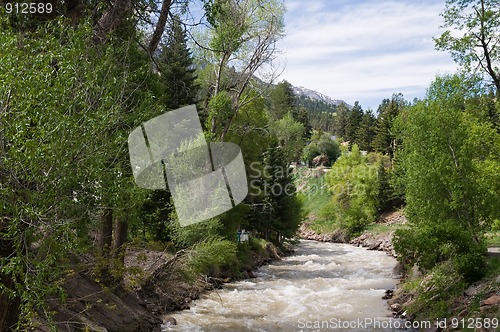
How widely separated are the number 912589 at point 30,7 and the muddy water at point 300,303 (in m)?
7.67

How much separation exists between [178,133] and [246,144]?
7.97 metres

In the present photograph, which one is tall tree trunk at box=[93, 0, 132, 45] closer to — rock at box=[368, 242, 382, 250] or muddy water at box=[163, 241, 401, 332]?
muddy water at box=[163, 241, 401, 332]

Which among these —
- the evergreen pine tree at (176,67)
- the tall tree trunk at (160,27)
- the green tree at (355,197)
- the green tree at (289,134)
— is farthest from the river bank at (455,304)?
the green tree at (289,134)

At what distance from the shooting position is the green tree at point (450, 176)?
508 inches

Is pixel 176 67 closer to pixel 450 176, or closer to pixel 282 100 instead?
pixel 450 176

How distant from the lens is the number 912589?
6.05 metres

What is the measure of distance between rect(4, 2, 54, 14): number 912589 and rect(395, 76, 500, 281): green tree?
10.9 m

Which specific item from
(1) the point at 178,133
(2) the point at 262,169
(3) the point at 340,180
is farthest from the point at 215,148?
(3) the point at 340,180

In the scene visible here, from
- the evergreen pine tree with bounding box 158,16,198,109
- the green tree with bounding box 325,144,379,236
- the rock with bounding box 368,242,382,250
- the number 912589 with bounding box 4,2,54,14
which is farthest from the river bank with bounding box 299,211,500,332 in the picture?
the green tree with bounding box 325,144,379,236

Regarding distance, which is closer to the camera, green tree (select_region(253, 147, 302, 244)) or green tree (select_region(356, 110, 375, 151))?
green tree (select_region(253, 147, 302, 244))

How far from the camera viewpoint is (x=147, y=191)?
775cm

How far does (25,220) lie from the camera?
14.2ft

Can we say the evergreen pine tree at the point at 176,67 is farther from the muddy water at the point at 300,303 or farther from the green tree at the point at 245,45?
the muddy water at the point at 300,303

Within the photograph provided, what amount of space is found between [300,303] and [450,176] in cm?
701
